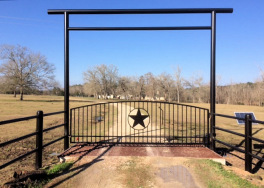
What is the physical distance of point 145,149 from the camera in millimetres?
5055

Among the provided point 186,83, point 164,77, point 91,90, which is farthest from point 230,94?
point 91,90

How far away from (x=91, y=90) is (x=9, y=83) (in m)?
35.6

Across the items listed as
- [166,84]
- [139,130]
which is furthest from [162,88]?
[139,130]

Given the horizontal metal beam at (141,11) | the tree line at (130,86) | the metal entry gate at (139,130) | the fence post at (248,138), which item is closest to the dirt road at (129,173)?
the metal entry gate at (139,130)

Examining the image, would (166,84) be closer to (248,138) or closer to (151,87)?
(151,87)

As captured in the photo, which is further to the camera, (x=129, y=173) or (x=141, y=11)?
(x=141, y=11)

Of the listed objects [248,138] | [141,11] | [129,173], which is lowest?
[129,173]

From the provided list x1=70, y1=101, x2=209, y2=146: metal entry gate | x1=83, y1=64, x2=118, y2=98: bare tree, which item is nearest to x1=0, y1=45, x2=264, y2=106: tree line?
x1=83, y1=64, x2=118, y2=98: bare tree

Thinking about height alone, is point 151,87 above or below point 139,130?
above

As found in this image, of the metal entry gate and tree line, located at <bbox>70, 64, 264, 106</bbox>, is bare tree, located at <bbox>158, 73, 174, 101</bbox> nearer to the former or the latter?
tree line, located at <bbox>70, 64, 264, 106</bbox>

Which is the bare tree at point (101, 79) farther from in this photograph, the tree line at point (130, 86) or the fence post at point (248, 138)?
the fence post at point (248, 138)

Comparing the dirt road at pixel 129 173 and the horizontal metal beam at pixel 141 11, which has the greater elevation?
the horizontal metal beam at pixel 141 11

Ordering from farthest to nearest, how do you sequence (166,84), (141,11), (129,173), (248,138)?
(166,84) → (141,11) → (248,138) → (129,173)

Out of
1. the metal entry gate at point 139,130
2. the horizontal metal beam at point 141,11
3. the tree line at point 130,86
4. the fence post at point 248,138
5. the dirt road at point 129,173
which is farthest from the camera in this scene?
the tree line at point 130,86
